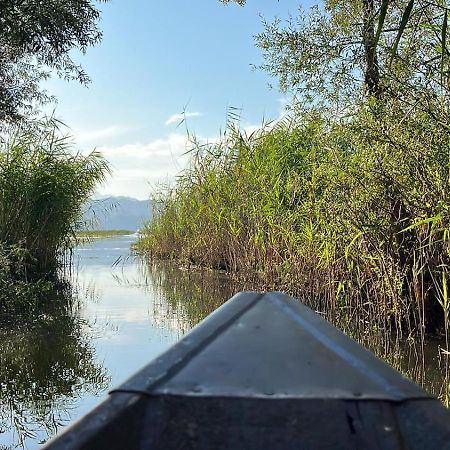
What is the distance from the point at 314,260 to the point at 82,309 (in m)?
2.24

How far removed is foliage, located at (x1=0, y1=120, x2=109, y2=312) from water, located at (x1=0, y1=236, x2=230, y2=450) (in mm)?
586

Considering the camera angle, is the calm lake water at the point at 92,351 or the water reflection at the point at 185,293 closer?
the calm lake water at the point at 92,351

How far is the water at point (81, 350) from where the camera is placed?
303 centimetres

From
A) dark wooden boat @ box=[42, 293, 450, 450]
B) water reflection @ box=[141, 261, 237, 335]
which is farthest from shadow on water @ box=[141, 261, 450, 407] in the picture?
dark wooden boat @ box=[42, 293, 450, 450]

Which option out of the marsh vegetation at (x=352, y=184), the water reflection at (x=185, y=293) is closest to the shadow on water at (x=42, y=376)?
the water reflection at (x=185, y=293)

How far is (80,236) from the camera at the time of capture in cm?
890

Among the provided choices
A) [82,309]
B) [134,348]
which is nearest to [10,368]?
[134,348]

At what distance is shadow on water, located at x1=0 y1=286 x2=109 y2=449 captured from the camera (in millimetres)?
2904

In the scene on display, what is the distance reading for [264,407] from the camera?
0.94 meters

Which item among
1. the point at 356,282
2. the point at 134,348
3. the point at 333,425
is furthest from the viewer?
the point at 356,282

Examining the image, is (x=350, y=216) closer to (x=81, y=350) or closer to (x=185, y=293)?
(x=81, y=350)

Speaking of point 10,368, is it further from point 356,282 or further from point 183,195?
point 183,195

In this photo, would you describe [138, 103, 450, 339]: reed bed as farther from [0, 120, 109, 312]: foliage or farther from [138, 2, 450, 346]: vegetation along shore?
[0, 120, 109, 312]: foliage

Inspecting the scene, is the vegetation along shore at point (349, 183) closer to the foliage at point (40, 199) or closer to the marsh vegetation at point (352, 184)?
the marsh vegetation at point (352, 184)
